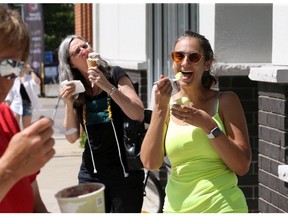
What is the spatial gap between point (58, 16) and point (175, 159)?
46.5m

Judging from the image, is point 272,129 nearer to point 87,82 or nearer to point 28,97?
point 87,82

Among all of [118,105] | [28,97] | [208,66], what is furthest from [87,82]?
[28,97]

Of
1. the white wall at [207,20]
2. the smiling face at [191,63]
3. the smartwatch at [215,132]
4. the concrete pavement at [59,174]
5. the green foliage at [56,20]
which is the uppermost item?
the green foliage at [56,20]

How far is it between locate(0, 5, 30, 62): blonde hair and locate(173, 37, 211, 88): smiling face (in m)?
1.50

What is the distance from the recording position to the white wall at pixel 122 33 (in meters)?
8.19

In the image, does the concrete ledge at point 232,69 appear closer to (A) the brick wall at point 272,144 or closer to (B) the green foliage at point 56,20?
(A) the brick wall at point 272,144

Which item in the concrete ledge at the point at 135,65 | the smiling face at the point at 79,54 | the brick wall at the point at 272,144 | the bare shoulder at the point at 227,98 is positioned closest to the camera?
the bare shoulder at the point at 227,98

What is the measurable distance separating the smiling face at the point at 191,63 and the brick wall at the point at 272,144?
0.95 meters

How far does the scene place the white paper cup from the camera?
213 cm

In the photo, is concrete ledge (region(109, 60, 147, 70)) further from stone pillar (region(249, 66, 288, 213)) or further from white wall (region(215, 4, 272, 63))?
stone pillar (region(249, 66, 288, 213))

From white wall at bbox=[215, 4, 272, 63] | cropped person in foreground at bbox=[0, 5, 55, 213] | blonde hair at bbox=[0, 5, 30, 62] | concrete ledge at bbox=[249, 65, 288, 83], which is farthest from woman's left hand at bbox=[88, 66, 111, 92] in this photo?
white wall at bbox=[215, 4, 272, 63]

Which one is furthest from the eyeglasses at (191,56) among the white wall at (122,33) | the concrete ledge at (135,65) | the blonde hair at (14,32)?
the white wall at (122,33)

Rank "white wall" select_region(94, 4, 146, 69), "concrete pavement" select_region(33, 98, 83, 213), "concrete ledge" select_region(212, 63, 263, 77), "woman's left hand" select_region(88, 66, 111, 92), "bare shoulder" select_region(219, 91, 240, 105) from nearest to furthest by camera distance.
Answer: "bare shoulder" select_region(219, 91, 240, 105) < "woman's left hand" select_region(88, 66, 111, 92) < "concrete ledge" select_region(212, 63, 263, 77) < "concrete pavement" select_region(33, 98, 83, 213) < "white wall" select_region(94, 4, 146, 69)

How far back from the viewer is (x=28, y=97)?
37.0 ft
